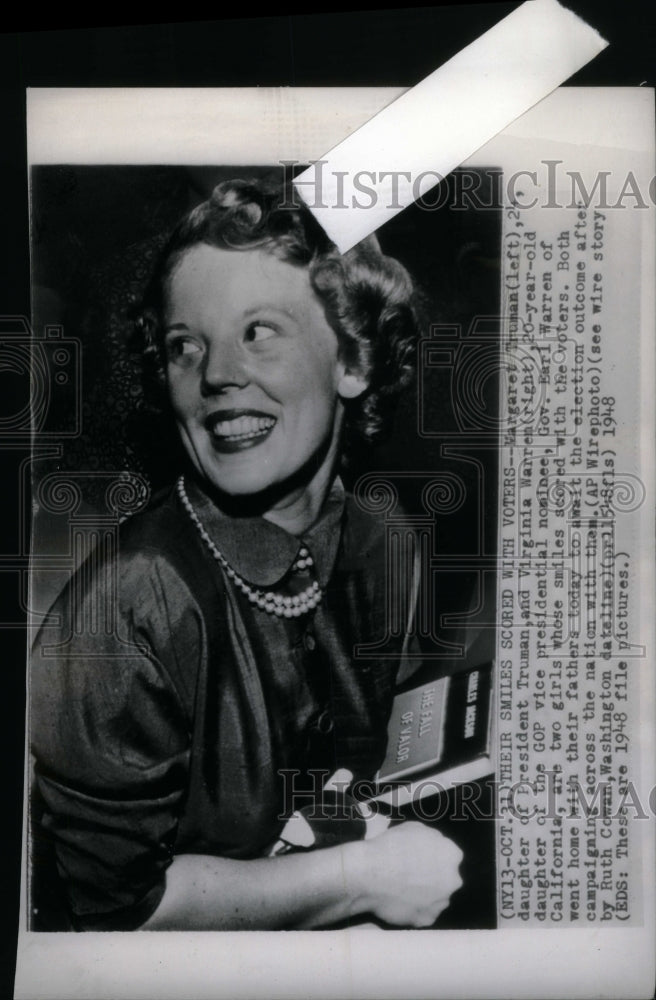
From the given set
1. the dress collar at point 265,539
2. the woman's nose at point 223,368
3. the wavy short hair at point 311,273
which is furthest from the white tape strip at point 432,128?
the dress collar at point 265,539

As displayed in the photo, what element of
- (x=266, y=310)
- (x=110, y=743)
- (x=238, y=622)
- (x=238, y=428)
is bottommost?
(x=110, y=743)

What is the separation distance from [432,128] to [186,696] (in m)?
0.54

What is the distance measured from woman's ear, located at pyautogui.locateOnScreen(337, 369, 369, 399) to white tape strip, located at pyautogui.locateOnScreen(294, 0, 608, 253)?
0.36ft

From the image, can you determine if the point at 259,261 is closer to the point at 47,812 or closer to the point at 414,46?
the point at 414,46

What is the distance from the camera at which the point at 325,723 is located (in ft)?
2.62

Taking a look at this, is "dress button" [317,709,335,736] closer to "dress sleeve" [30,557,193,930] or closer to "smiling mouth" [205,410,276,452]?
"dress sleeve" [30,557,193,930]

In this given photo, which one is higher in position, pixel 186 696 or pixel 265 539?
pixel 265 539

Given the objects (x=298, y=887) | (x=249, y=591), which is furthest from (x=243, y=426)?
(x=298, y=887)

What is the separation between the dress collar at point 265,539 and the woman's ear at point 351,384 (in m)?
0.08

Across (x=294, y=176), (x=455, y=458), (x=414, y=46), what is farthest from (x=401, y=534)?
(x=414, y=46)

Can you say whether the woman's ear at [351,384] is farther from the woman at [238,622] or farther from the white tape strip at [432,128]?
the white tape strip at [432,128]

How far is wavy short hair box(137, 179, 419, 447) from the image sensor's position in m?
0.79

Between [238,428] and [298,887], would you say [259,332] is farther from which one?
[298,887]

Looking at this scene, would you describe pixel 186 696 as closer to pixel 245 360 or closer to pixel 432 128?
pixel 245 360
